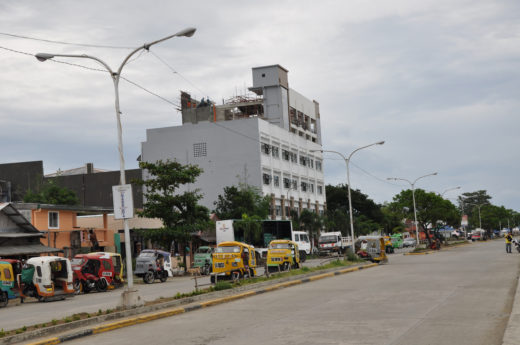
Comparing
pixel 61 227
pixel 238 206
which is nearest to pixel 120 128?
pixel 61 227

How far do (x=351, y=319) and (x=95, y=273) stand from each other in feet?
70.6

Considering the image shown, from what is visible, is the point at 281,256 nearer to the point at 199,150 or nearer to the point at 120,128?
the point at 120,128

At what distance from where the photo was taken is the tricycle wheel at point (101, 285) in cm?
3267

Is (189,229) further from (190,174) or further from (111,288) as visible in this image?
(111,288)

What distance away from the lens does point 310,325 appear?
13.7m

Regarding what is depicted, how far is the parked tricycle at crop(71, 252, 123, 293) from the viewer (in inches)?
1256

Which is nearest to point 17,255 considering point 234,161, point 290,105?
point 234,161

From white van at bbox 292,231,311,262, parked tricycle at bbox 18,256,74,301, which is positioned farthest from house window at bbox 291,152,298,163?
parked tricycle at bbox 18,256,74,301

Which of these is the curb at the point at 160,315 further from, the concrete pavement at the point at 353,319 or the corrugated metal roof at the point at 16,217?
the corrugated metal roof at the point at 16,217

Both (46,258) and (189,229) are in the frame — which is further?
(189,229)

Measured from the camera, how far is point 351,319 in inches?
568

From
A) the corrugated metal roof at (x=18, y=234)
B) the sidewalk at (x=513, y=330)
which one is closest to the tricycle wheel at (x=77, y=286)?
the corrugated metal roof at (x=18, y=234)

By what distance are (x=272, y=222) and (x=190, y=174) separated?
421 inches

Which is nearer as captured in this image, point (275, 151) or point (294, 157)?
point (275, 151)
